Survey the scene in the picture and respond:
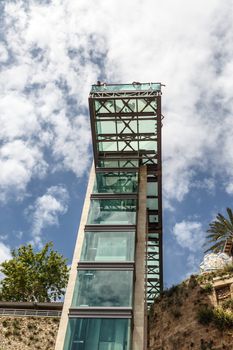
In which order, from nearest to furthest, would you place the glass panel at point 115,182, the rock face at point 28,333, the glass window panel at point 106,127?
the rock face at point 28,333, the glass panel at point 115,182, the glass window panel at point 106,127

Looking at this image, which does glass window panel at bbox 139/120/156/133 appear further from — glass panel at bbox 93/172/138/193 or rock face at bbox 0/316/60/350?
rock face at bbox 0/316/60/350

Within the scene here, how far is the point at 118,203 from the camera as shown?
85.7ft

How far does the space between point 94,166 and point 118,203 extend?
14.4 feet

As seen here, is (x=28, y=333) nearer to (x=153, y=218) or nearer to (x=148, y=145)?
(x=153, y=218)

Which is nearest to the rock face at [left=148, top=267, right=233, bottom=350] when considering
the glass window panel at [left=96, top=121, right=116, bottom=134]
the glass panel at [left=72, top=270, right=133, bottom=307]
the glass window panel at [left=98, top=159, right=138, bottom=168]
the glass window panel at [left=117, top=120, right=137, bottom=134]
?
the glass panel at [left=72, top=270, right=133, bottom=307]

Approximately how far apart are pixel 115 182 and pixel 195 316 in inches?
408

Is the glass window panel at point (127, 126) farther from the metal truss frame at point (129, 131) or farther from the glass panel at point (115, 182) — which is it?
the glass panel at point (115, 182)

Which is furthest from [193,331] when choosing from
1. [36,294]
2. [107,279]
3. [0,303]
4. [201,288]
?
[36,294]

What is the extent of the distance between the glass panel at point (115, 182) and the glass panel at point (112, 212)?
1050 millimetres

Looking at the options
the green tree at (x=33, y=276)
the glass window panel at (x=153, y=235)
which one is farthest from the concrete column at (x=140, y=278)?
the green tree at (x=33, y=276)

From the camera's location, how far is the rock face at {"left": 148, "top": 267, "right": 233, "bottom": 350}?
870 inches

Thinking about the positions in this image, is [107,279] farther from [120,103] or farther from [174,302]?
[120,103]

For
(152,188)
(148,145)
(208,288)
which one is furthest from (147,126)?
(208,288)

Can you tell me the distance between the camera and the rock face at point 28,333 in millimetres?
26719
